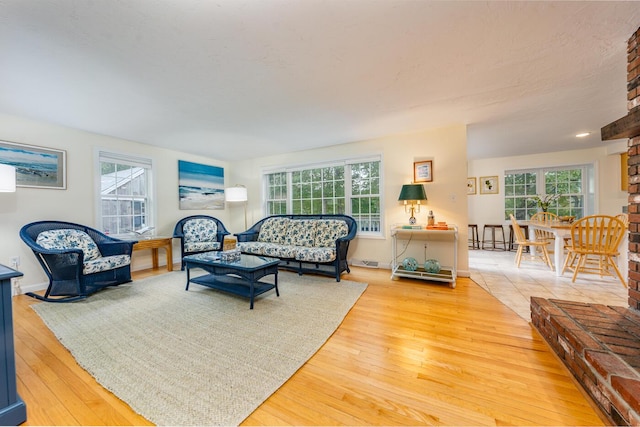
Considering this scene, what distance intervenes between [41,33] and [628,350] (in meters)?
4.08

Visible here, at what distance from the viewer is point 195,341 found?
1.90 meters

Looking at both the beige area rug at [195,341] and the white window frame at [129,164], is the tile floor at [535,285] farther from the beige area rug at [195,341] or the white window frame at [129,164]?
the white window frame at [129,164]

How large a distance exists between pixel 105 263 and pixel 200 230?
174cm

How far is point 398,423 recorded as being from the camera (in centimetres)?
117

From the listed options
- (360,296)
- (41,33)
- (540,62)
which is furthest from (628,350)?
(41,33)

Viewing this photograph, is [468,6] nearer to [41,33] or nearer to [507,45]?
[507,45]

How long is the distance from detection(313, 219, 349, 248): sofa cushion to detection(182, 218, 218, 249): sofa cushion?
2111 millimetres

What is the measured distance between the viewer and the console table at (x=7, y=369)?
1.16 m

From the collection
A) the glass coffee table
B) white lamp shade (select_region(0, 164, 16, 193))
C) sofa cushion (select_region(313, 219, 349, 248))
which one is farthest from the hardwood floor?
sofa cushion (select_region(313, 219, 349, 248))

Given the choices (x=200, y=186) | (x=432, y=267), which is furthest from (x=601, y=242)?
(x=200, y=186)

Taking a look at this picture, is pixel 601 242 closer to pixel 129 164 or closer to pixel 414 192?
pixel 414 192

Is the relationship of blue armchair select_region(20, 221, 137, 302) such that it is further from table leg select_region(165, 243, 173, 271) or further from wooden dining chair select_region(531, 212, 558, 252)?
wooden dining chair select_region(531, 212, 558, 252)

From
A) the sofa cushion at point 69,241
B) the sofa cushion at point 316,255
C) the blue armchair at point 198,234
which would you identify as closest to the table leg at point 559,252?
the sofa cushion at point 316,255

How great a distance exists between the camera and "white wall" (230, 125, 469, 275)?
142 inches
